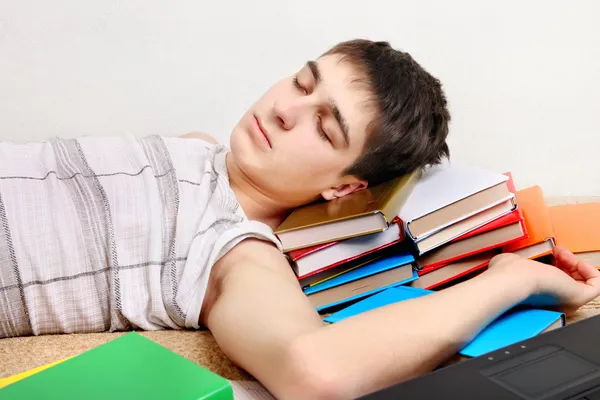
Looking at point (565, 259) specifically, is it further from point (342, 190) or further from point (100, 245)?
point (100, 245)

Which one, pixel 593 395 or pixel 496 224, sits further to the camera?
pixel 496 224

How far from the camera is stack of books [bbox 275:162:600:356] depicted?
995 mm

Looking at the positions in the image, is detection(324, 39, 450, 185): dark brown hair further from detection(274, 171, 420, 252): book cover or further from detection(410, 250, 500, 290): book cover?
detection(410, 250, 500, 290): book cover

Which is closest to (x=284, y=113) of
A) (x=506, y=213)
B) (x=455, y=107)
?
(x=506, y=213)

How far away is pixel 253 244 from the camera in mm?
940

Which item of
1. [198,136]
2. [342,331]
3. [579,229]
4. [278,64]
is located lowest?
[579,229]

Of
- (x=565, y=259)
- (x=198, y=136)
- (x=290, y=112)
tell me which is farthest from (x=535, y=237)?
(x=198, y=136)

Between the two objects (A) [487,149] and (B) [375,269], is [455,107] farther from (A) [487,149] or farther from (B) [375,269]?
(B) [375,269]

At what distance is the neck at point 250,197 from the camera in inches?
43.8

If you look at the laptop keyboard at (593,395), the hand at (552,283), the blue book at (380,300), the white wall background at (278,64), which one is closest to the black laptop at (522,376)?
the laptop keyboard at (593,395)

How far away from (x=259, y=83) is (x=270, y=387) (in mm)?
932

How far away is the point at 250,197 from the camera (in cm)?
112

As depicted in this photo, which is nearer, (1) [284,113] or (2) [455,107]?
(1) [284,113]

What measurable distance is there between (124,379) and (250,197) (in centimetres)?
60
